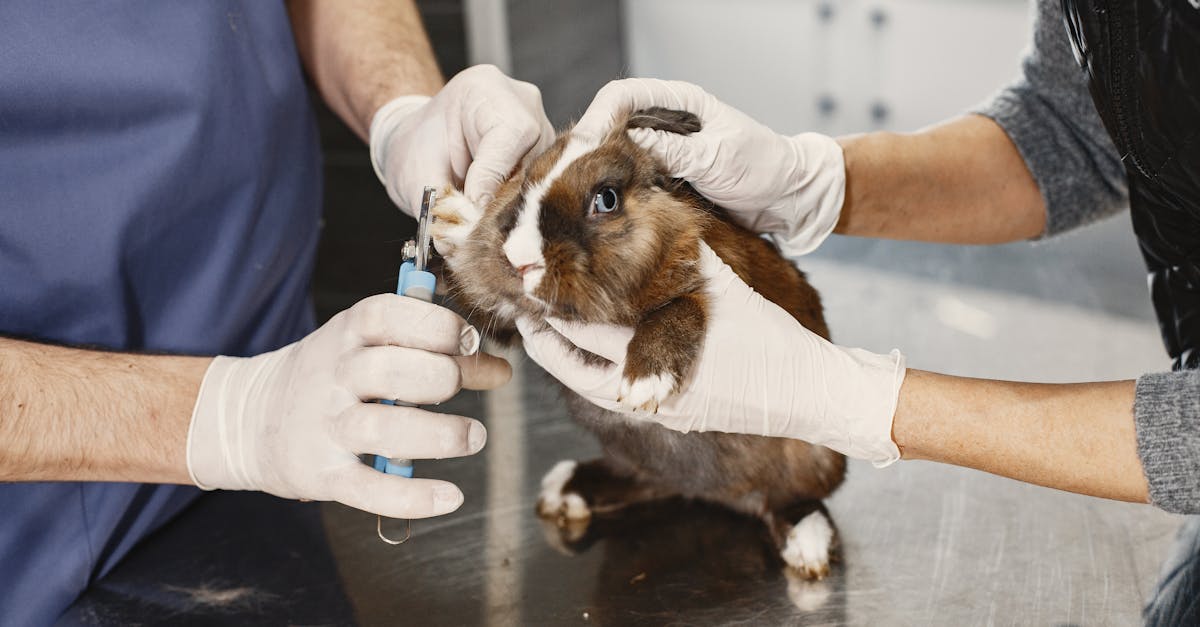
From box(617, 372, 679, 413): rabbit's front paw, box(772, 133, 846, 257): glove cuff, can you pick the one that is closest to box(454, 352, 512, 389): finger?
box(617, 372, 679, 413): rabbit's front paw

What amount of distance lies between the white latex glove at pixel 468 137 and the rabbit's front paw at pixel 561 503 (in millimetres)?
485

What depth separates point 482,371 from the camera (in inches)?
55.9

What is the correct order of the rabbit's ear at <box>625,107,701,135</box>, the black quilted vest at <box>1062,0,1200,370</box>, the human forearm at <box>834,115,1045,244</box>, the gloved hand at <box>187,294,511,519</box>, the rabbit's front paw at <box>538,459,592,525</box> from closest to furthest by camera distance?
the black quilted vest at <box>1062,0,1200,370</box> < the gloved hand at <box>187,294,511,519</box> < the rabbit's ear at <box>625,107,701,135</box> < the rabbit's front paw at <box>538,459,592,525</box> < the human forearm at <box>834,115,1045,244</box>

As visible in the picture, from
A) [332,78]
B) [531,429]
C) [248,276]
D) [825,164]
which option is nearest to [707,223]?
[825,164]

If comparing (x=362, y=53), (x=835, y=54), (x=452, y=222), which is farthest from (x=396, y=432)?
(x=835, y=54)

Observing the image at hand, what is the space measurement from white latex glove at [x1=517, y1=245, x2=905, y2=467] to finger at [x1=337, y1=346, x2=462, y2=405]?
17 centimetres

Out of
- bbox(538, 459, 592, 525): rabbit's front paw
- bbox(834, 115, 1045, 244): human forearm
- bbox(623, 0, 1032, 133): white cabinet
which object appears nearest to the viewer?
bbox(538, 459, 592, 525): rabbit's front paw

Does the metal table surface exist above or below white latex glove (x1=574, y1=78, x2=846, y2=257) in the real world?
below

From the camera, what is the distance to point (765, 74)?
424cm

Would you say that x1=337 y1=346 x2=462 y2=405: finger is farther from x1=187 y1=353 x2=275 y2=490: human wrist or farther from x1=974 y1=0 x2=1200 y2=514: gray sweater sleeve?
x1=974 y1=0 x2=1200 y2=514: gray sweater sleeve

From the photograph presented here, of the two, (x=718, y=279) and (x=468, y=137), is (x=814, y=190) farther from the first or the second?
(x=468, y=137)

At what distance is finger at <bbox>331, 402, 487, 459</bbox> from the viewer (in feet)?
3.96

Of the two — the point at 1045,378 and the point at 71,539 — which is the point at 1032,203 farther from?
the point at 71,539

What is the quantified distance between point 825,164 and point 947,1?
98.8 inches
